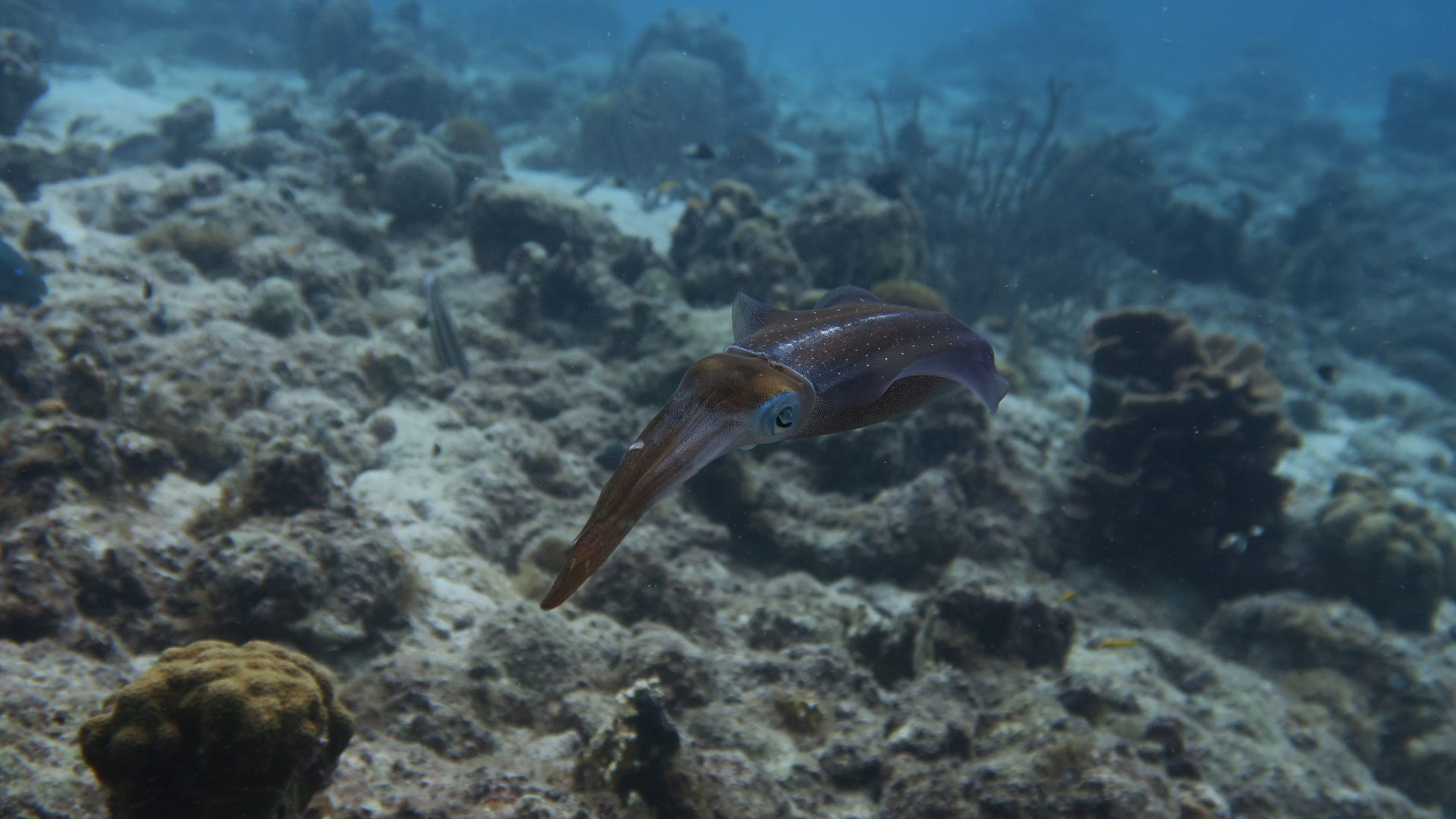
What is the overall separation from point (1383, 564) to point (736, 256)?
7.69m

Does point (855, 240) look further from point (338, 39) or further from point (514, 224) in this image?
point (338, 39)

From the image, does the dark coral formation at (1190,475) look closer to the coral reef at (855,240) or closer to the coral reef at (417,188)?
the coral reef at (855,240)

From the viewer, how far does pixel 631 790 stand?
8.79 ft

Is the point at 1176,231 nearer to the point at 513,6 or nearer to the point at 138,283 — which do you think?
the point at 138,283

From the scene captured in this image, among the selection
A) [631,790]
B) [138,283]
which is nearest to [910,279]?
[631,790]

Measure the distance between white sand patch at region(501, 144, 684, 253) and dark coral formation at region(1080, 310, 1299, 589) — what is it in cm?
738

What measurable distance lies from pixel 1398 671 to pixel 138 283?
11.9 m

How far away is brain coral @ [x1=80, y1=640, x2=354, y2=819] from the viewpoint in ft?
6.04

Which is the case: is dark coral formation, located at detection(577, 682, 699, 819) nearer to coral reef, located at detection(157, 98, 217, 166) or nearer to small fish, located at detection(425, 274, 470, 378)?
small fish, located at detection(425, 274, 470, 378)

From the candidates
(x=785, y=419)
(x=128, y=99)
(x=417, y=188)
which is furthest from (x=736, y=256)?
(x=128, y=99)

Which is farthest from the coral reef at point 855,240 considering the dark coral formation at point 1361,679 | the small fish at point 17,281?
the small fish at point 17,281

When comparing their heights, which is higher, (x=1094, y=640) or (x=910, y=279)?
(x=910, y=279)

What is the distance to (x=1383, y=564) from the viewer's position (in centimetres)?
625

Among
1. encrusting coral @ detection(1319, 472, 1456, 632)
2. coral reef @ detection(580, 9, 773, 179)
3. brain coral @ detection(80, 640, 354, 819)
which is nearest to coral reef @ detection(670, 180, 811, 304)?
encrusting coral @ detection(1319, 472, 1456, 632)
